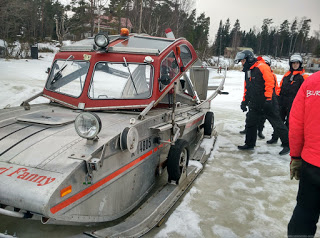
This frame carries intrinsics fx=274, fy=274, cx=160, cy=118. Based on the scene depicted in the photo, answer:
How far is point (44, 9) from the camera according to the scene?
41844mm

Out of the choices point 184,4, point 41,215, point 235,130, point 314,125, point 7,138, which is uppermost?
point 184,4

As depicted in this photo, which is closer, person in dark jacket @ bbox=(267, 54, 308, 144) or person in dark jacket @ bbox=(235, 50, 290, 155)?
person in dark jacket @ bbox=(235, 50, 290, 155)

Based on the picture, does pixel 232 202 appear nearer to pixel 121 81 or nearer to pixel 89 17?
pixel 121 81

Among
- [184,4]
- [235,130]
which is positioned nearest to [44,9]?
[184,4]

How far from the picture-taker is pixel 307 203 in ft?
7.48

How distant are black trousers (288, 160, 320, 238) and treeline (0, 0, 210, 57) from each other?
15.8 meters

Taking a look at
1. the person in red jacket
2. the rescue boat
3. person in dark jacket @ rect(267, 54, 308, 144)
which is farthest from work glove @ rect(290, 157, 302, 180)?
person in dark jacket @ rect(267, 54, 308, 144)

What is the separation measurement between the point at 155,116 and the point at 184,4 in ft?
92.5

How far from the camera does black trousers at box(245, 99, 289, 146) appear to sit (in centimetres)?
→ 572

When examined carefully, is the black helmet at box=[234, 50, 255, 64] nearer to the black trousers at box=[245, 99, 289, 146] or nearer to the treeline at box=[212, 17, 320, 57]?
the black trousers at box=[245, 99, 289, 146]

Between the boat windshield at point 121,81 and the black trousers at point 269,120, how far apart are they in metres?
2.99

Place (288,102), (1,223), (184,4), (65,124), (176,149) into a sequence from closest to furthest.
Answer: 1. (1,223)
2. (65,124)
3. (176,149)
4. (288,102)
5. (184,4)

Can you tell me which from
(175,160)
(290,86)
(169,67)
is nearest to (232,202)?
(175,160)

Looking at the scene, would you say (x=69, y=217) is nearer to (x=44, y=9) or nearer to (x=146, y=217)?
(x=146, y=217)
